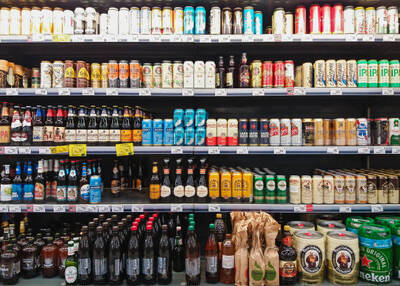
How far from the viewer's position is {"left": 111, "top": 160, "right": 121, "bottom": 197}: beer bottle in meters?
2.71

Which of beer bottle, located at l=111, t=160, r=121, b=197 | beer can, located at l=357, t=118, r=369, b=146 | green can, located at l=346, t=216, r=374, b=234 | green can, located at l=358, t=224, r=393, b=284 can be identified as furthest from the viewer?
beer bottle, located at l=111, t=160, r=121, b=197

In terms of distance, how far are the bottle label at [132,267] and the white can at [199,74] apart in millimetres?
1573

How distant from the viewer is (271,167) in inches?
122

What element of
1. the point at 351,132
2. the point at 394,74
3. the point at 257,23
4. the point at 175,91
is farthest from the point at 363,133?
the point at 175,91

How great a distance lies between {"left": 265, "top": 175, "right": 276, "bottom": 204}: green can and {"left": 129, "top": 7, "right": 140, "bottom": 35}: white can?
1860 mm

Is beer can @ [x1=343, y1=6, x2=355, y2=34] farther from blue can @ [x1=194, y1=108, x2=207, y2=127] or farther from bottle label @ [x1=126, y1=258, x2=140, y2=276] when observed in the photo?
bottle label @ [x1=126, y1=258, x2=140, y2=276]

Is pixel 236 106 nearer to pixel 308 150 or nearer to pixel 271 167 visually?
pixel 271 167

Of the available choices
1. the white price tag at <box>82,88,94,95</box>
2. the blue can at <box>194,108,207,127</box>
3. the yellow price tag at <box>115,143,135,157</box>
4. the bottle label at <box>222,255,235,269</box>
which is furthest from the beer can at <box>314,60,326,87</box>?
the white price tag at <box>82,88,94,95</box>

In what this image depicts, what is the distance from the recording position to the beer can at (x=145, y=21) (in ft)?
8.27

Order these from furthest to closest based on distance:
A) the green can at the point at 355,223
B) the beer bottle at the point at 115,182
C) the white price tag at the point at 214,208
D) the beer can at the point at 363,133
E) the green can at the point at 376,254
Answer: the beer bottle at the point at 115,182 < the beer can at the point at 363,133 < the white price tag at the point at 214,208 < the green can at the point at 355,223 < the green can at the point at 376,254

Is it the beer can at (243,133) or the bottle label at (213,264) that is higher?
the beer can at (243,133)

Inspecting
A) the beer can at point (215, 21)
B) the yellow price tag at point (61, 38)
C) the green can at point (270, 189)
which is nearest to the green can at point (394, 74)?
the green can at point (270, 189)

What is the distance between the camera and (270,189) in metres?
2.41

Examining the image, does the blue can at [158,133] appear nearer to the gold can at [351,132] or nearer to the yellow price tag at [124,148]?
the yellow price tag at [124,148]
